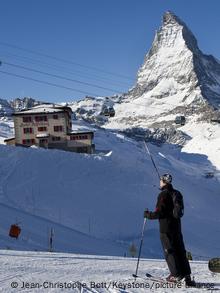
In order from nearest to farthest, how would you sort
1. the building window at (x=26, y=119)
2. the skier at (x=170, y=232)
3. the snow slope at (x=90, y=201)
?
the skier at (x=170, y=232) < the snow slope at (x=90, y=201) < the building window at (x=26, y=119)

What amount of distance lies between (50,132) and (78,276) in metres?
74.9

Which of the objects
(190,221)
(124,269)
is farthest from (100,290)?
(190,221)

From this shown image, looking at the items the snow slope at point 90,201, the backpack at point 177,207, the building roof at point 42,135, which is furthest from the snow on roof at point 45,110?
the backpack at point 177,207

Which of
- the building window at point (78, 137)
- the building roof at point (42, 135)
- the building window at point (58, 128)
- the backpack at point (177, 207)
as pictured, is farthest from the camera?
the building window at point (58, 128)

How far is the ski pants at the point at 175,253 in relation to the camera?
856 cm

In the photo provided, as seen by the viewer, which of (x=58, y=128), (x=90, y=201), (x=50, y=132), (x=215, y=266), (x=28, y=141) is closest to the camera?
(x=215, y=266)

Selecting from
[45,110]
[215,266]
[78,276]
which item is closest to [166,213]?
[78,276]

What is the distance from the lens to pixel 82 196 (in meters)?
53.8

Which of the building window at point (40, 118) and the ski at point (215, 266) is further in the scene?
the building window at point (40, 118)

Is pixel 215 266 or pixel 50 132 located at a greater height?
pixel 50 132

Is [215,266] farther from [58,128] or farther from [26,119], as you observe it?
[26,119]

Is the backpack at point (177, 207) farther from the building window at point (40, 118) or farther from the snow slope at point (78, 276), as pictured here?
the building window at point (40, 118)

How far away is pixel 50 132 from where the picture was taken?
3280 inches

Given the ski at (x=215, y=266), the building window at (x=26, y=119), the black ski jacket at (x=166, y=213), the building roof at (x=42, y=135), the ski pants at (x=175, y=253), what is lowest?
the ski at (x=215, y=266)
